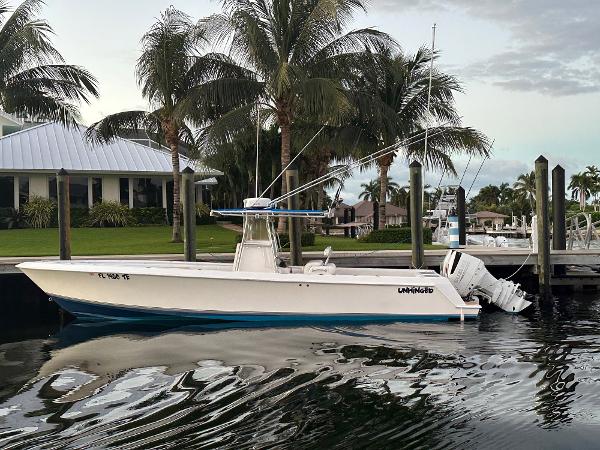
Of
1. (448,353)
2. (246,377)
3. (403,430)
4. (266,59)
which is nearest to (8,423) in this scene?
(246,377)

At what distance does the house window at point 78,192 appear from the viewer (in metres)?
33.1

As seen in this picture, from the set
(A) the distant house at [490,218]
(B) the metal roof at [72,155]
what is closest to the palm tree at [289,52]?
(B) the metal roof at [72,155]

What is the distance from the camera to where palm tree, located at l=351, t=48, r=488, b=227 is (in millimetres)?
24641

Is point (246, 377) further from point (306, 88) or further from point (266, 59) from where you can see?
point (266, 59)

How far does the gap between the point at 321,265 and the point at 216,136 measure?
801 cm

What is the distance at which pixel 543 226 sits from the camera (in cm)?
1554

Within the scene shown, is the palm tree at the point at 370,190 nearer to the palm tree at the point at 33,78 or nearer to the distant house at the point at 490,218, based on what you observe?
the distant house at the point at 490,218

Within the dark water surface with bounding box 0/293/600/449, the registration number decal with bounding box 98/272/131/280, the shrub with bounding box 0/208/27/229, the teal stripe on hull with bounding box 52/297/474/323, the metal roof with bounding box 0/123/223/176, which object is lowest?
the dark water surface with bounding box 0/293/600/449

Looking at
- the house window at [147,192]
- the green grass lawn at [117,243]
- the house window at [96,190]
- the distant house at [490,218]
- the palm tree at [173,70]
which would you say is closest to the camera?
the green grass lawn at [117,243]

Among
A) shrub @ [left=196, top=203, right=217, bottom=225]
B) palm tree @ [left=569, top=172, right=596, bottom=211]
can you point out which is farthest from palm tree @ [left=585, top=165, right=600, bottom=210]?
shrub @ [left=196, top=203, right=217, bottom=225]

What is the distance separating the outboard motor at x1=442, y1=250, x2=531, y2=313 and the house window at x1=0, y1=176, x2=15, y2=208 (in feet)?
82.3

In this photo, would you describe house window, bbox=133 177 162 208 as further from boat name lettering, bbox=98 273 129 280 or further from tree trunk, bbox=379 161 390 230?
boat name lettering, bbox=98 273 129 280

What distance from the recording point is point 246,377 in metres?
9.12

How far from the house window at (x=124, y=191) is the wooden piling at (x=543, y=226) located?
76.6 feet
